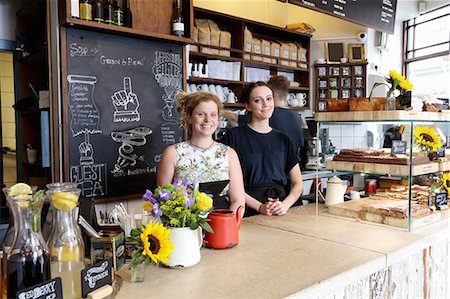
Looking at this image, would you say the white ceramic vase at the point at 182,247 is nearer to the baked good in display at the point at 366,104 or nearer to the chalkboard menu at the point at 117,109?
the baked good in display at the point at 366,104

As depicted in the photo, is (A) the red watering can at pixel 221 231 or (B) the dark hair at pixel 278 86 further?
(B) the dark hair at pixel 278 86

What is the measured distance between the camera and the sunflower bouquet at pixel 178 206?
122 centimetres

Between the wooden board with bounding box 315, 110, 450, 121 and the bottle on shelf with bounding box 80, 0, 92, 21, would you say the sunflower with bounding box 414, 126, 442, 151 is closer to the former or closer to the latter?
the wooden board with bounding box 315, 110, 450, 121

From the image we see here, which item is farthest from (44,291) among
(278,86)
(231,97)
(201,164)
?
(231,97)

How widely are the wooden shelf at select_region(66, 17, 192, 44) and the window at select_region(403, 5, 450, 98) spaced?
401cm

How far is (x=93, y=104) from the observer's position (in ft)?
8.59

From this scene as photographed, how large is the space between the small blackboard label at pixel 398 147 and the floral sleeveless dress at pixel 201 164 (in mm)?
759

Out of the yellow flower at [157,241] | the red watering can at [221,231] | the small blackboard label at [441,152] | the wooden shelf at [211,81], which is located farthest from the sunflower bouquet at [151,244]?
the wooden shelf at [211,81]

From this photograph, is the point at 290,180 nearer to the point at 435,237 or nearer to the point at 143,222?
the point at 435,237

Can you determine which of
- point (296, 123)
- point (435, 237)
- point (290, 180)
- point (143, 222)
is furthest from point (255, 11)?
point (143, 222)

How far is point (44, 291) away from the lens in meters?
0.90

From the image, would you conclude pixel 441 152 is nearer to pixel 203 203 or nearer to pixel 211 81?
pixel 203 203

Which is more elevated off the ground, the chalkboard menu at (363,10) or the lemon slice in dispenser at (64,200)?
the chalkboard menu at (363,10)

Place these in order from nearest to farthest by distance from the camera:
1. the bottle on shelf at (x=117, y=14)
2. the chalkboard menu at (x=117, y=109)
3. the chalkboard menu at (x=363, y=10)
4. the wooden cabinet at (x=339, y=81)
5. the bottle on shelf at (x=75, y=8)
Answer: the bottle on shelf at (x=75, y=8), the chalkboard menu at (x=117, y=109), the bottle on shelf at (x=117, y=14), the chalkboard menu at (x=363, y=10), the wooden cabinet at (x=339, y=81)
